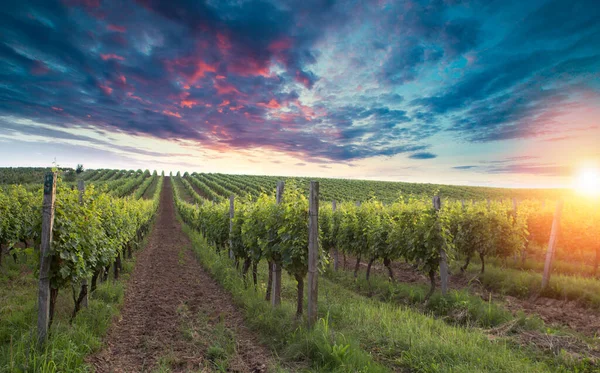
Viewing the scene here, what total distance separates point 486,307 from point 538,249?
12610mm

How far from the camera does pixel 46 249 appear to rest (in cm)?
548

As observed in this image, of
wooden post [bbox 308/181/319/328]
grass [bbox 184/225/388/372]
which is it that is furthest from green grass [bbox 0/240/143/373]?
wooden post [bbox 308/181/319/328]

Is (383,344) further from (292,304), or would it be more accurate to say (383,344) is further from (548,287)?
(548,287)

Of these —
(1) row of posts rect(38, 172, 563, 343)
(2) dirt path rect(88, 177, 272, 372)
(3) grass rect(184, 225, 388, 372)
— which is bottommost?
(2) dirt path rect(88, 177, 272, 372)

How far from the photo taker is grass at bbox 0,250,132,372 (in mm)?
4742

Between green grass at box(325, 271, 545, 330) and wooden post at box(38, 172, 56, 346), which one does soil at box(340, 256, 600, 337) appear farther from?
wooden post at box(38, 172, 56, 346)

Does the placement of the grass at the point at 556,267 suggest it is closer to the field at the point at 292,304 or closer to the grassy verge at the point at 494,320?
the field at the point at 292,304

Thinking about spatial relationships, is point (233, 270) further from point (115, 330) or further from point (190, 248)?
point (190, 248)

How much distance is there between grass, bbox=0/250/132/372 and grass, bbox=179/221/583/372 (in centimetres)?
332

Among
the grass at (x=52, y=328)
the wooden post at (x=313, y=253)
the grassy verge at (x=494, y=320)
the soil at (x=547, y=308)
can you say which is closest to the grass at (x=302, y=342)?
the wooden post at (x=313, y=253)

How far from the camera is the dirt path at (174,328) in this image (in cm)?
544

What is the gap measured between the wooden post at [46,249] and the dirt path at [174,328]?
119 centimetres

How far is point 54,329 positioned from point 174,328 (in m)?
2.28

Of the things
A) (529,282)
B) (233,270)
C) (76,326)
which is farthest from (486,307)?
(76,326)
